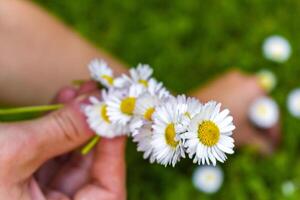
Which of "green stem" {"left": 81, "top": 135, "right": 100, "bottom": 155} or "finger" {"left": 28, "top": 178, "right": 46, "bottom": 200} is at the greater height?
"green stem" {"left": 81, "top": 135, "right": 100, "bottom": 155}

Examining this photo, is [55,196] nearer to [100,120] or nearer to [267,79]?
[100,120]

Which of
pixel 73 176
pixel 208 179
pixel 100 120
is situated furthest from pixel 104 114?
pixel 208 179

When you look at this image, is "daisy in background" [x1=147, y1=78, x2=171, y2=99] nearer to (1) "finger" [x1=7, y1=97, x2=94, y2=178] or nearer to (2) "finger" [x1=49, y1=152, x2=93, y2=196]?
(1) "finger" [x1=7, y1=97, x2=94, y2=178]

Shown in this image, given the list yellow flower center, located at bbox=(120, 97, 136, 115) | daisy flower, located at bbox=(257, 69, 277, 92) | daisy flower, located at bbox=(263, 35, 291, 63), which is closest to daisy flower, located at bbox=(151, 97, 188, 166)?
yellow flower center, located at bbox=(120, 97, 136, 115)

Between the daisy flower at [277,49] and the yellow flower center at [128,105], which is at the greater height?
the daisy flower at [277,49]

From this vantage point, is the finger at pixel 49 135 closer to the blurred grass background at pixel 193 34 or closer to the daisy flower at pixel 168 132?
the daisy flower at pixel 168 132

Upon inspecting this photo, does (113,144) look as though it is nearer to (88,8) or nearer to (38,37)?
(38,37)

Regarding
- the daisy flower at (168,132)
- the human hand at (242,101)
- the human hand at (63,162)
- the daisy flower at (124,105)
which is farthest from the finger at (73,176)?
the human hand at (242,101)
